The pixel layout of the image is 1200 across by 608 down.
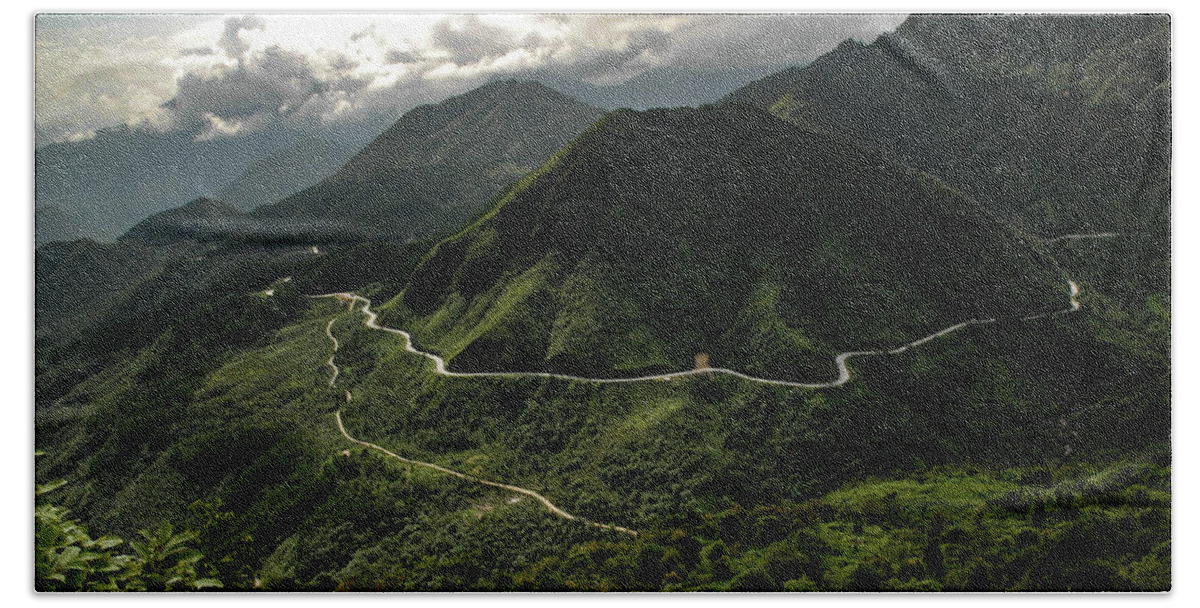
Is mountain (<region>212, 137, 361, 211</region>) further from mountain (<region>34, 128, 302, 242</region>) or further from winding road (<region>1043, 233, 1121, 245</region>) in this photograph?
winding road (<region>1043, 233, 1121, 245</region>)

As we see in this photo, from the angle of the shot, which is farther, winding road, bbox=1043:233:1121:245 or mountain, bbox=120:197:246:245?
mountain, bbox=120:197:246:245

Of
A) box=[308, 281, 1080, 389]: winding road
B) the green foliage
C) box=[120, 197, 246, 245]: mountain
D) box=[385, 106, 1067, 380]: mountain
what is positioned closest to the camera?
the green foliage

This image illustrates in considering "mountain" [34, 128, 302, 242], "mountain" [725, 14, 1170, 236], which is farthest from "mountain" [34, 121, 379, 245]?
"mountain" [725, 14, 1170, 236]

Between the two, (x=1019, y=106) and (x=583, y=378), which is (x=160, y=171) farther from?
(x=1019, y=106)

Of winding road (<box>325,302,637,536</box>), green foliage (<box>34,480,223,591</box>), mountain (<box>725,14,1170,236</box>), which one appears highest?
mountain (<box>725,14,1170,236</box>)

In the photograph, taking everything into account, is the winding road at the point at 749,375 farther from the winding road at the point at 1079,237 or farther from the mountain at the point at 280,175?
the mountain at the point at 280,175

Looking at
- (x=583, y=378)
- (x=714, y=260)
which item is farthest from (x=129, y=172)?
(x=714, y=260)
